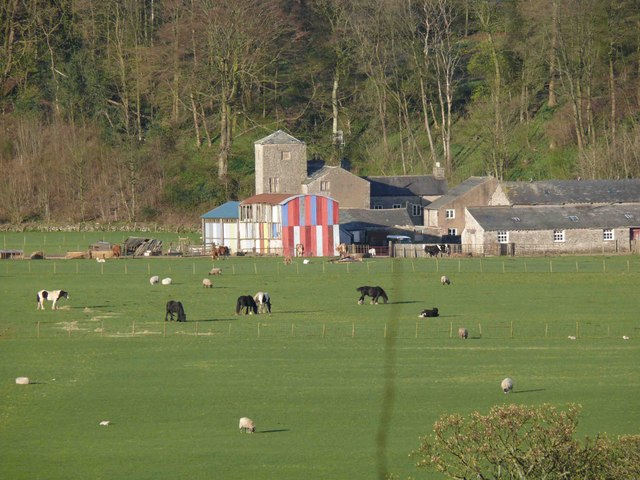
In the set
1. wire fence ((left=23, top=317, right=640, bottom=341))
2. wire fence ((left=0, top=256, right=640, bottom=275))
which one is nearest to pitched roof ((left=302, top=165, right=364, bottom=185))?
wire fence ((left=0, top=256, right=640, bottom=275))

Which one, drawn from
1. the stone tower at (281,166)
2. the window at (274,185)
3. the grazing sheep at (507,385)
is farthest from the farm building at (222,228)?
the grazing sheep at (507,385)

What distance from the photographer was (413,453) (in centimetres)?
3619

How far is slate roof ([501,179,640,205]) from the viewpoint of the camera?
10262 centimetres

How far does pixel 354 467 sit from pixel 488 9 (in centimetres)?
9752

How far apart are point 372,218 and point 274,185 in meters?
10.7

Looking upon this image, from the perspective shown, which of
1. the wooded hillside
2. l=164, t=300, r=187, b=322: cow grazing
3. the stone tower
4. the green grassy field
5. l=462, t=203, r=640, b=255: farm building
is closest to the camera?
the green grassy field

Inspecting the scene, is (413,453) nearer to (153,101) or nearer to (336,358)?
(336,358)

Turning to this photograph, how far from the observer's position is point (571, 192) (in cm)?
10362

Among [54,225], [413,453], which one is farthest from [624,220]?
[413,453]

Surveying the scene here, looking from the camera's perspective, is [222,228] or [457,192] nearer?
[222,228]

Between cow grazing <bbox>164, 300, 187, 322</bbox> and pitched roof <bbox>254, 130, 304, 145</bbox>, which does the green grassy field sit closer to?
Result: cow grazing <bbox>164, 300, 187, 322</bbox>

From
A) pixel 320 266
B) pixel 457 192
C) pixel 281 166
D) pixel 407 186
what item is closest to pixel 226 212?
pixel 281 166

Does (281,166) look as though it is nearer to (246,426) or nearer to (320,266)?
(320,266)

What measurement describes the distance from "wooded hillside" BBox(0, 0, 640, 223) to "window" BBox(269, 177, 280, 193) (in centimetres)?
1041
